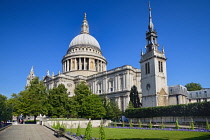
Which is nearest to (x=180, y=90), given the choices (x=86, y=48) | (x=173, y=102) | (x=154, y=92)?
(x=173, y=102)

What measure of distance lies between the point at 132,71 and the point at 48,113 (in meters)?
28.7

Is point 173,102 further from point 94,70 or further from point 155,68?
point 94,70

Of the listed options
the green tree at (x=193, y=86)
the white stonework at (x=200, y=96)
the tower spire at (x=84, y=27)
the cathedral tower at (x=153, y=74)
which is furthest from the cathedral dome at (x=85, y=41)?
the white stonework at (x=200, y=96)

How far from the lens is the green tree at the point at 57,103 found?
157 feet

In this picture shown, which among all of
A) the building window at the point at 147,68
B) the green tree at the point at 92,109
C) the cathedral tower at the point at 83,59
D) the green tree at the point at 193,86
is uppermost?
the cathedral tower at the point at 83,59

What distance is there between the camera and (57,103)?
159ft

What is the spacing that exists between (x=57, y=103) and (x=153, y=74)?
77.2 feet

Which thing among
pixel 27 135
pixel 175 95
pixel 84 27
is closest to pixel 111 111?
pixel 175 95

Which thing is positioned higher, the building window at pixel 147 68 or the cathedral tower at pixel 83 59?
the cathedral tower at pixel 83 59

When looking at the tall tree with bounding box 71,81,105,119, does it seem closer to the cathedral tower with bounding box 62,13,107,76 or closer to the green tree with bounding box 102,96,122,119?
the green tree with bounding box 102,96,122,119

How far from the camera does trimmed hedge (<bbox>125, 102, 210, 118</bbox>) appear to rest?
3368 cm

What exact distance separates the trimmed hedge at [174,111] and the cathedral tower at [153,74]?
4740mm

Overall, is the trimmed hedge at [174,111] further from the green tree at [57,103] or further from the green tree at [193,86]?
the green tree at [193,86]

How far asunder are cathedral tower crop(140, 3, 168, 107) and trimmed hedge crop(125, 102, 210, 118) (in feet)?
15.6
